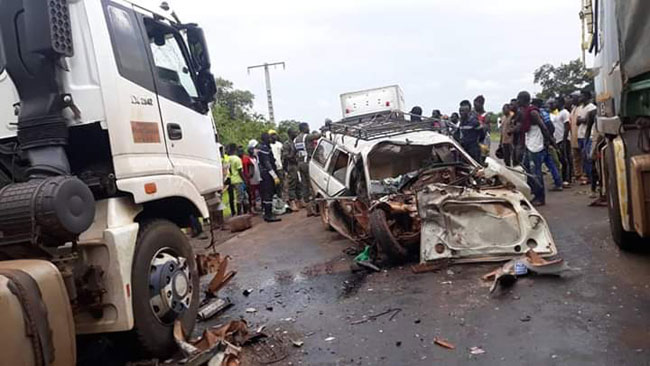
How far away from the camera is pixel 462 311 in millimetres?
4570

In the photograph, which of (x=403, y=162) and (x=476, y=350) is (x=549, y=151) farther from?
(x=476, y=350)

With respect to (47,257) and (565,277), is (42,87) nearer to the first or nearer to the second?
(47,257)

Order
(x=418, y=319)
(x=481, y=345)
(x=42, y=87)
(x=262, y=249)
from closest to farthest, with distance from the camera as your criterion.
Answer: (x=42, y=87) → (x=481, y=345) → (x=418, y=319) → (x=262, y=249)

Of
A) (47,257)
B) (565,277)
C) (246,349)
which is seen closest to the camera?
(47,257)

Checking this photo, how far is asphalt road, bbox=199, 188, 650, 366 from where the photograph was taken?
3695 millimetres

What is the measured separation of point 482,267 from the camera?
223 inches

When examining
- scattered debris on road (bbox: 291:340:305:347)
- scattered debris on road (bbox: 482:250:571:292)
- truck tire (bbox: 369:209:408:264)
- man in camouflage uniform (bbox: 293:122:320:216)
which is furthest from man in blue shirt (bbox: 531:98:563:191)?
scattered debris on road (bbox: 291:340:305:347)

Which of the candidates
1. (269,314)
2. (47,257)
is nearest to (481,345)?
(269,314)

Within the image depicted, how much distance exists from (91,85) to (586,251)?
16.6ft

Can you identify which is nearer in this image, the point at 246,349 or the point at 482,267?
the point at 246,349

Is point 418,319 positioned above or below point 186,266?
below

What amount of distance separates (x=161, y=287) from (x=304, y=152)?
9.46m

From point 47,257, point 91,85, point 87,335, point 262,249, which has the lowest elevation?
point 262,249

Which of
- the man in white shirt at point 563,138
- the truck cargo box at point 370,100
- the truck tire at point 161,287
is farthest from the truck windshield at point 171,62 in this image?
the truck cargo box at point 370,100
